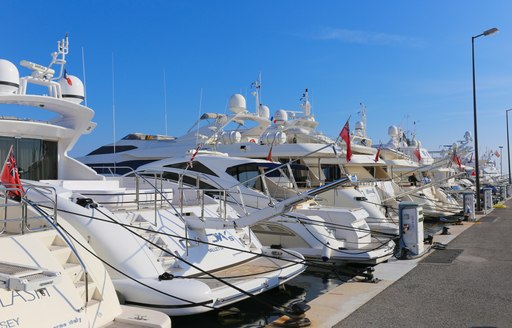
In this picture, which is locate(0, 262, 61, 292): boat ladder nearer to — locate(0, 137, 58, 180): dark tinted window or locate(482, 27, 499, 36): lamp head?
locate(0, 137, 58, 180): dark tinted window

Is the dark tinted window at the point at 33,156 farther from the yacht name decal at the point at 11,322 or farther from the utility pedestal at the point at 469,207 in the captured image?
the utility pedestal at the point at 469,207

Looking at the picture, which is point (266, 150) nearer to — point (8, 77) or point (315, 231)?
point (315, 231)

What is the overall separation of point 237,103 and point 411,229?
41.4 feet

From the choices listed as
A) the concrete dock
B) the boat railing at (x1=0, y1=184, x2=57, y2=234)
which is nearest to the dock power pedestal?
the concrete dock

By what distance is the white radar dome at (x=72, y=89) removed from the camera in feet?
37.8

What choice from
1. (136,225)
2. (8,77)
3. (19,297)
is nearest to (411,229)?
(136,225)

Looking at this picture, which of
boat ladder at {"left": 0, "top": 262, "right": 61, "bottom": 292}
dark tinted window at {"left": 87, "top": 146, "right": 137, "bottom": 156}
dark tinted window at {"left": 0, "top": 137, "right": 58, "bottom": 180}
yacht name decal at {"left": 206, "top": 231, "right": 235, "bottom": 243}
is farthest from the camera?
dark tinted window at {"left": 87, "top": 146, "right": 137, "bottom": 156}

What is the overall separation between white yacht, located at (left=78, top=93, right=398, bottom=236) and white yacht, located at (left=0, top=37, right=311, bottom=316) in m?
7.38

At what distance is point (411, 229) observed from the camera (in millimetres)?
11523

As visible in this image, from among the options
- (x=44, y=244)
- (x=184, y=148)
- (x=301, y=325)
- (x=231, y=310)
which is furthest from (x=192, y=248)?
(x=184, y=148)

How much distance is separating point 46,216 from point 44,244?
324 mm

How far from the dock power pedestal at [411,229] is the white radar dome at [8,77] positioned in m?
9.47

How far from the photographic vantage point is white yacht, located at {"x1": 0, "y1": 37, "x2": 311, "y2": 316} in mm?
6391

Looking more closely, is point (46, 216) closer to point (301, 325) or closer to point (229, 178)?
point (301, 325)
